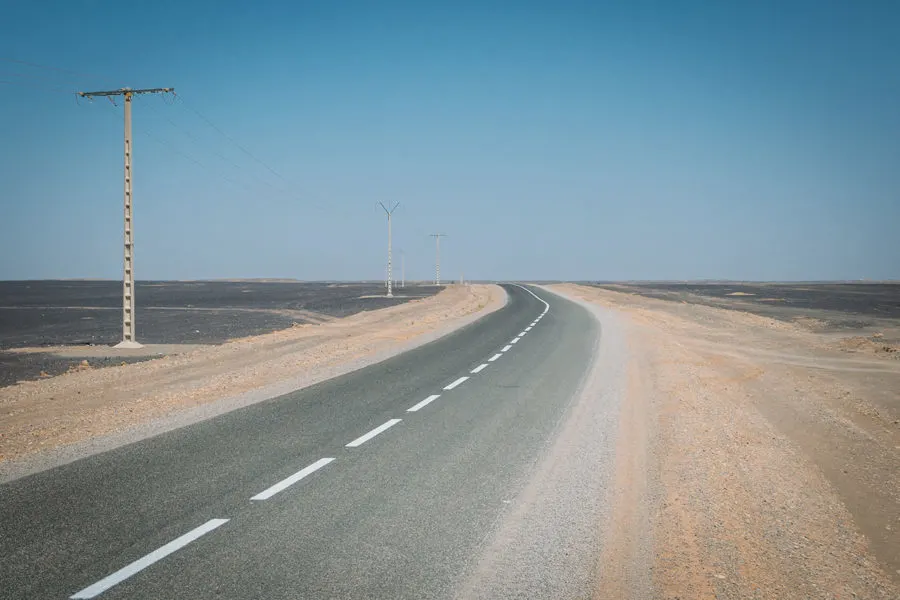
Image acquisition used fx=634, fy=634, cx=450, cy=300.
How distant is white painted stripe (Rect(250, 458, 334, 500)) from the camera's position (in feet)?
19.3

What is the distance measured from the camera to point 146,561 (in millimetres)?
4414

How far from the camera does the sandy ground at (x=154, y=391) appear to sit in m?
8.20

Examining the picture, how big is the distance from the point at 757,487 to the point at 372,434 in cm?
456

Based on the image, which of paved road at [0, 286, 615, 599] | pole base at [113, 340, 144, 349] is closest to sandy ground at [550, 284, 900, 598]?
paved road at [0, 286, 615, 599]

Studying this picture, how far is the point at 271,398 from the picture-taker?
11.1 m

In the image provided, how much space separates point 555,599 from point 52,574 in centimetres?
332

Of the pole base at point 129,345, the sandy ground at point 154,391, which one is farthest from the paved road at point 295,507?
the pole base at point 129,345

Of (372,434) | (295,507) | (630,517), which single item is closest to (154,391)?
(372,434)

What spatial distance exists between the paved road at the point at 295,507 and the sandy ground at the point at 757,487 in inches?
23.9

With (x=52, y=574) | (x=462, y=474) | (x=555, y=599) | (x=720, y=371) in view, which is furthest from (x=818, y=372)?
(x=52, y=574)

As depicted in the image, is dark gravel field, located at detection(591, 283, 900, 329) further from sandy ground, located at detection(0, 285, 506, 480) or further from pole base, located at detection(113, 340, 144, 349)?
pole base, located at detection(113, 340, 144, 349)

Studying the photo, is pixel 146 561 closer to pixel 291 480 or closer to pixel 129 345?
pixel 291 480

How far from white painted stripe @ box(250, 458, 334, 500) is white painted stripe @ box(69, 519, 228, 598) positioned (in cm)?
66

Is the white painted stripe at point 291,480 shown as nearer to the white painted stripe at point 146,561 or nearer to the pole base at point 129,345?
the white painted stripe at point 146,561
